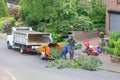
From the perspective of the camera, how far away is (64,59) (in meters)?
31.8

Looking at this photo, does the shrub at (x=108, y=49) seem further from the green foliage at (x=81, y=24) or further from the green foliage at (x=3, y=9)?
the green foliage at (x=3, y=9)

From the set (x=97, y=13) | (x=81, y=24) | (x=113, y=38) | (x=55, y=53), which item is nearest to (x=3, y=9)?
(x=97, y=13)

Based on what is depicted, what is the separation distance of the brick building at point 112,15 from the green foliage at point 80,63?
13.7 meters

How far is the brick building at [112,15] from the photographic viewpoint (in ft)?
144

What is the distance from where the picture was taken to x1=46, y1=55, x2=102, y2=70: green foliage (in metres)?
29.2

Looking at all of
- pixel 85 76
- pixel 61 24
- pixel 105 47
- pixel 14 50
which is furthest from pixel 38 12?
pixel 85 76

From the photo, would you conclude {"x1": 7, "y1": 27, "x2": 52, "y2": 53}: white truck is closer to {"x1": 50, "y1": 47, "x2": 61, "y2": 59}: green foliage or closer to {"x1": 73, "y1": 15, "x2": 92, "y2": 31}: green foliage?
{"x1": 50, "y1": 47, "x2": 61, "y2": 59}: green foliage

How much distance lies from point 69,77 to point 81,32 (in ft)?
54.6

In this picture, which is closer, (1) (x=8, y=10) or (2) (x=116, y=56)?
(2) (x=116, y=56)

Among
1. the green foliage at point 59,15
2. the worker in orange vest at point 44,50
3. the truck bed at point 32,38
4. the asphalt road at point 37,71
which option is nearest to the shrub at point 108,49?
the truck bed at point 32,38

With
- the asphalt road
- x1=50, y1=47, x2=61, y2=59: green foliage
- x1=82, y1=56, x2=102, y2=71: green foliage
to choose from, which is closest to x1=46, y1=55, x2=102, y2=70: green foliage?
x1=82, y1=56, x2=102, y2=71: green foliage

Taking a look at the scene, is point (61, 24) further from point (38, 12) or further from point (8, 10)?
point (8, 10)

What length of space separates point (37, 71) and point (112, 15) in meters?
17.4

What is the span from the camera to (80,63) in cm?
3005
